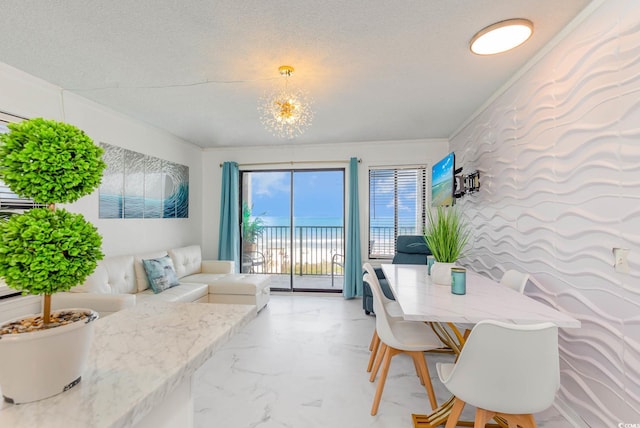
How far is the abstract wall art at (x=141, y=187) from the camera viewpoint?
3.29m

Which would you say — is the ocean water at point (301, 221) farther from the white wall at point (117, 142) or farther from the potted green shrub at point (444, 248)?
the potted green shrub at point (444, 248)

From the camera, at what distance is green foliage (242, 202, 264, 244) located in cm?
526

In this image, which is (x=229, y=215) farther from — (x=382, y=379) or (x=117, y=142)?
(x=382, y=379)

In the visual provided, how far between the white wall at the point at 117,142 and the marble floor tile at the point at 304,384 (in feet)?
5.98

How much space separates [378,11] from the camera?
1.76m

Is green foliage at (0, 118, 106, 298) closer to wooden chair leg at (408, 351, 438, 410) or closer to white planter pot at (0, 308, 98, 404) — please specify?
white planter pot at (0, 308, 98, 404)

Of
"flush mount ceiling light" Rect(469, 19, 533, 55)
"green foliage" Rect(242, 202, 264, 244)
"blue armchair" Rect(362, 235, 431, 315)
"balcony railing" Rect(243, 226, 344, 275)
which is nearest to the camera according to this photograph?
"flush mount ceiling light" Rect(469, 19, 533, 55)

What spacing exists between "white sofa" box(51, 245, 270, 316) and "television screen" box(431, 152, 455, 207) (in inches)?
99.0

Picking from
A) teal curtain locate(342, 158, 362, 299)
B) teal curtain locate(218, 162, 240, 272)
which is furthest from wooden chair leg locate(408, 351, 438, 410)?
teal curtain locate(218, 162, 240, 272)

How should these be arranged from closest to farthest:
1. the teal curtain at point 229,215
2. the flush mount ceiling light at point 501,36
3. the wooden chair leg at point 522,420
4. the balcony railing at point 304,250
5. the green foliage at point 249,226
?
the wooden chair leg at point 522,420, the flush mount ceiling light at point 501,36, the teal curtain at point 229,215, the green foliage at point 249,226, the balcony railing at point 304,250

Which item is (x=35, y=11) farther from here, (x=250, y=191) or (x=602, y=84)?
(x=250, y=191)

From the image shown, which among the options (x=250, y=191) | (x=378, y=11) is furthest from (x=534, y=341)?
(x=250, y=191)

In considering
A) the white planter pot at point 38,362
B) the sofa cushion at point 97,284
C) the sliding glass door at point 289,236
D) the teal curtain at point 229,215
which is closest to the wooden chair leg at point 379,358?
the white planter pot at point 38,362

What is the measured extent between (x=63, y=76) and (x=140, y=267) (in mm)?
1968
